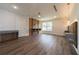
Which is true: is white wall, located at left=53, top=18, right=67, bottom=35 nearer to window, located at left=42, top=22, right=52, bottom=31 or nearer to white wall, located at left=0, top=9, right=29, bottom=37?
window, located at left=42, top=22, right=52, bottom=31

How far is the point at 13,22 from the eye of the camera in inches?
345

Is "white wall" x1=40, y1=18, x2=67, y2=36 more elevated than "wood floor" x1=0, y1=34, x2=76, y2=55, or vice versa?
"white wall" x1=40, y1=18, x2=67, y2=36

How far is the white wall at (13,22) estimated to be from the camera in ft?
25.4

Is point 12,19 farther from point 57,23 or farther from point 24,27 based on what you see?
point 57,23

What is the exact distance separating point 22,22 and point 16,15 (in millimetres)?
1280

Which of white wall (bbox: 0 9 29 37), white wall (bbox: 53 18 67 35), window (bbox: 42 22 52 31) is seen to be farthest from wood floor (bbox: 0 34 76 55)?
window (bbox: 42 22 52 31)

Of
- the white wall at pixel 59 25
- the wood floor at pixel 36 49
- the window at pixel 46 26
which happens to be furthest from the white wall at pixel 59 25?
the wood floor at pixel 36 49

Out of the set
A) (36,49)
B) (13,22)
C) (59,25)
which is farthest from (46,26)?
(36,49)

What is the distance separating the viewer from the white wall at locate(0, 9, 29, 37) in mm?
7734

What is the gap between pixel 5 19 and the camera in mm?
7918

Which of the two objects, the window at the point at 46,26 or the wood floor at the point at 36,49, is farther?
the window at the point at 46,26

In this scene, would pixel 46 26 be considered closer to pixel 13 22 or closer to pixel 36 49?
pixel 13 22

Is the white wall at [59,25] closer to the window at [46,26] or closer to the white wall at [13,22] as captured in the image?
the window at [46,26]

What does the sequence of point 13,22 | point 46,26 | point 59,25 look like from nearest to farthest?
point 13,22 < point 59,25 < point 46,26
